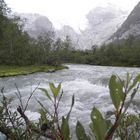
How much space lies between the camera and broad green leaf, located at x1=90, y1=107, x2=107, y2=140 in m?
1.35

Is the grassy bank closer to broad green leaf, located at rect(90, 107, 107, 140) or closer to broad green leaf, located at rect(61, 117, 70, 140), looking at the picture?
broad green leaf, located at rect(61, 117, 70, 140)

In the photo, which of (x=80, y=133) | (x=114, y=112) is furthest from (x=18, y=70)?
(x=114, y=112)

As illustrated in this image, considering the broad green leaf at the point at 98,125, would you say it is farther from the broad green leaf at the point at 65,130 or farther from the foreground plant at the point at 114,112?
the broad green leaf at the point at 65,130

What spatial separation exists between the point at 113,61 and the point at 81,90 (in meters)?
75.8

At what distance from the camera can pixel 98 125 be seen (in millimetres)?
1366

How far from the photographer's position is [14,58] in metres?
71.6

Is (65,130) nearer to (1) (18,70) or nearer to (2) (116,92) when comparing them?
(2) (116,92)

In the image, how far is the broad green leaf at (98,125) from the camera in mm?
1351

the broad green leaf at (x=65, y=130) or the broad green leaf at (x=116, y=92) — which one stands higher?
the broad green leaf at (x=116, y=92)

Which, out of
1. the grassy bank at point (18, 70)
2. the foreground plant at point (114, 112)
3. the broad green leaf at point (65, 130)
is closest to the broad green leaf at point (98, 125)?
the foreground plant at point (114, 112)

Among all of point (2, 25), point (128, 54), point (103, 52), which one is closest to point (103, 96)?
point (2, 25)

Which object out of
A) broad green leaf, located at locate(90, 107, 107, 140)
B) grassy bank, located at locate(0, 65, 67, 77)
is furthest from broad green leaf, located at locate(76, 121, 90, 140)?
grassy bank, located at locate(0, 65, 67, 77)

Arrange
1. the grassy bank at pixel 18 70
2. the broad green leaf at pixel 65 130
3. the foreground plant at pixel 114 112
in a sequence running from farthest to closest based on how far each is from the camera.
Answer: the grassy bank at pixel 18 70 < the broad green leaf at pixel 65 130 < the foreground plant at pixel 114 112

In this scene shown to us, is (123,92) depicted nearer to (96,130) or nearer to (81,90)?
(96,130)
